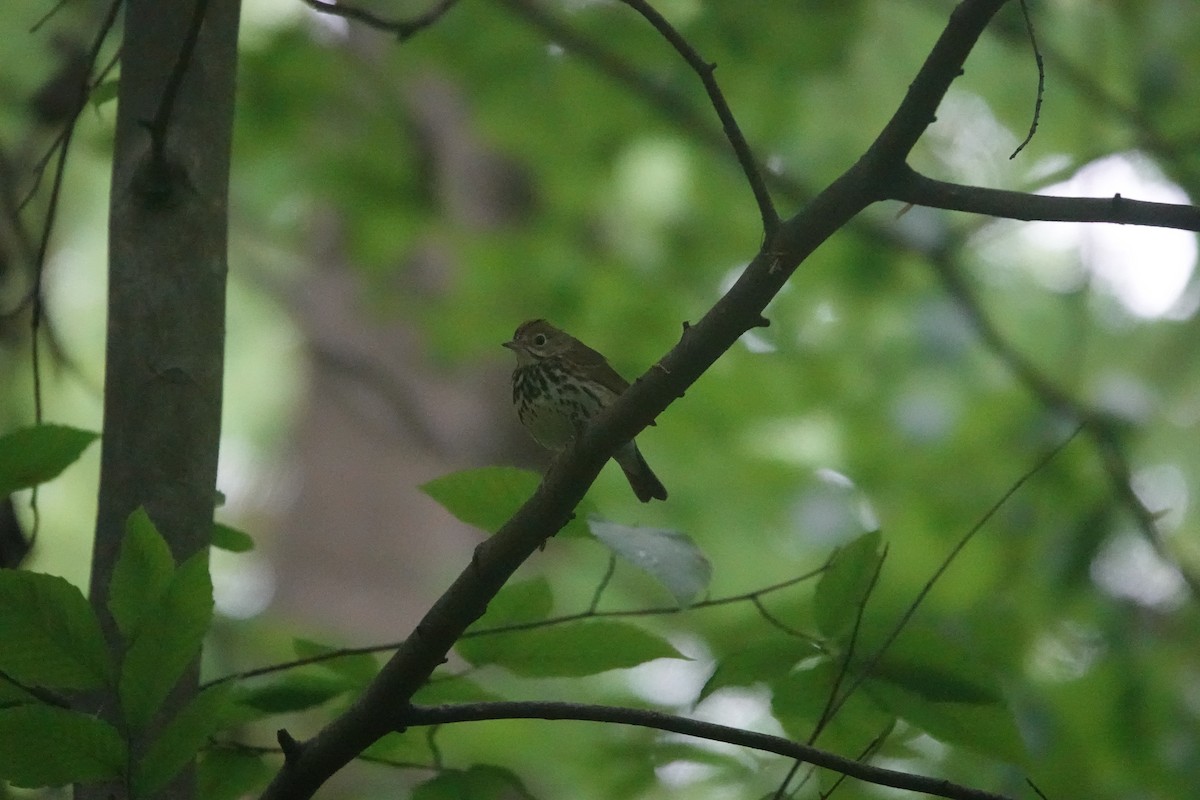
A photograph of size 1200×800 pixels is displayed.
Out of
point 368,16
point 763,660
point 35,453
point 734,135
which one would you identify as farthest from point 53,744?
point 368,16

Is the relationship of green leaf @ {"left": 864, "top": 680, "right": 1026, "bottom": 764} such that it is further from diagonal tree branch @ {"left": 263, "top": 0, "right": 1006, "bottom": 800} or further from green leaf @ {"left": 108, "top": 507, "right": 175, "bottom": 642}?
green leaf @ {"left": 108, "top": 507, "right": 175, "bottom": 642}

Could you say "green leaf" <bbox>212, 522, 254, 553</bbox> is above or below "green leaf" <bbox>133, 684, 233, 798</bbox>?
above

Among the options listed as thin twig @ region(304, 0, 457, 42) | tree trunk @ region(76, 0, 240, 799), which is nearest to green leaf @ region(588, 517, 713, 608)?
tree trunk @ region(76, 0, 240, 799)

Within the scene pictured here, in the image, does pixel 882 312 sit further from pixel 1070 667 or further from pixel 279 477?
pixel 279 477

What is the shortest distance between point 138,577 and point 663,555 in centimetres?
55

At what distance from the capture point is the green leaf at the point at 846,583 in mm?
1412

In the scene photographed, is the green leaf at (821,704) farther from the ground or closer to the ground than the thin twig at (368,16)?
closer to the ground

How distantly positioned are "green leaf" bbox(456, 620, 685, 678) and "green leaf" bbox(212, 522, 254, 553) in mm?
355

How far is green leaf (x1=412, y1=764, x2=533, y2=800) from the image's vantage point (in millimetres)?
1474

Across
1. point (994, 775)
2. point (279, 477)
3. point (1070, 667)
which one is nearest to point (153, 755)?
point (994, 775)

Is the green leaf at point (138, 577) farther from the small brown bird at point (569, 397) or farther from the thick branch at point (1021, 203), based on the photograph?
the small brown bird at point (569, 397)

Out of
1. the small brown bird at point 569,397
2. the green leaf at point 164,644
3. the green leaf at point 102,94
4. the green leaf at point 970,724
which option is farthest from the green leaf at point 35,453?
the small brown bird at point 569,397

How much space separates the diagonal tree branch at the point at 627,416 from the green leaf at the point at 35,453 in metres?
0.40

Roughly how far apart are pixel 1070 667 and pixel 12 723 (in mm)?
3162
